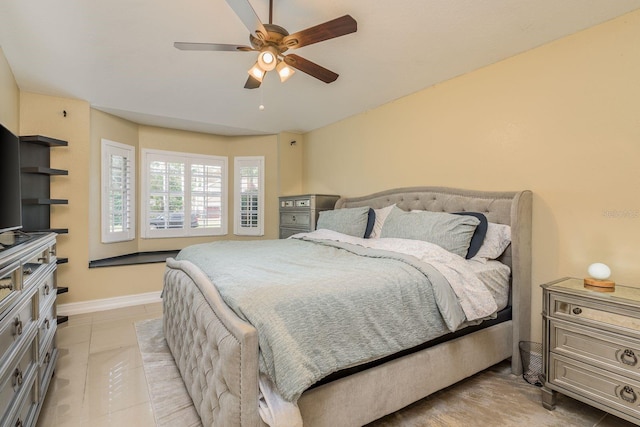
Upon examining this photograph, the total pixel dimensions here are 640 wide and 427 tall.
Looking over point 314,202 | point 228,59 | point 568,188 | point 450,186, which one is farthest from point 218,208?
point 568,188

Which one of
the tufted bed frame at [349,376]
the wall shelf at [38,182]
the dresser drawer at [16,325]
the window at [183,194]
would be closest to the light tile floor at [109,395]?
the tufted bed frame at [349,376]

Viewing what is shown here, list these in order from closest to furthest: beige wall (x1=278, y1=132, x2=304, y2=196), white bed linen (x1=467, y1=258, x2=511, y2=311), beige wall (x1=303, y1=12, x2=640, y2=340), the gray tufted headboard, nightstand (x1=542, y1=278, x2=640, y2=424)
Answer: nightstand (x1=542, y1=278, x2=640, y2=424)
beige wall (x1=303, y1=12, x2=640, y2=340)
white bed linen (x1=467, y1=258, x2=511, y2=311)
the gray tufted headboard
beige wall (x1=278, y1=132, x2=304, y2=196)

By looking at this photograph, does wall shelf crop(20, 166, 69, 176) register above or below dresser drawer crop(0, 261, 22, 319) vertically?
above

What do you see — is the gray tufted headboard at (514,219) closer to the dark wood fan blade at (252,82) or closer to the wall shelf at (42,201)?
the dark wood fan blade at (252,82)

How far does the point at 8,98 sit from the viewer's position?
2779 millimetres

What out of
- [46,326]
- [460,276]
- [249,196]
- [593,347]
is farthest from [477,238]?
[249,196]

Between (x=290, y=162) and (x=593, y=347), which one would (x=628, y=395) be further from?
(x=290, y=162)

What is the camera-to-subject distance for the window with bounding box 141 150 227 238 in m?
4.62

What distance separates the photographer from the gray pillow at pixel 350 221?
3.28 metres

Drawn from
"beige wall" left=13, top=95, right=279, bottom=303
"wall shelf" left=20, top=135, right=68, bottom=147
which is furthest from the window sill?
"wall shelf" left=20, top=135, right=68, bottom=147

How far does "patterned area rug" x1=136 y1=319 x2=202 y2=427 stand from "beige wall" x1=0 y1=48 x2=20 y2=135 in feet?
7.50

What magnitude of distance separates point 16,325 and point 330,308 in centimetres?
142

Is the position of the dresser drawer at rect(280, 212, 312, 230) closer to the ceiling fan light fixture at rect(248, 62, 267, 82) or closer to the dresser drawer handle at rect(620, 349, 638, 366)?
the ceiling fan light fixture at rect(248, 62, 267, 82)

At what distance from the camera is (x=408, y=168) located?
11.1 ft
